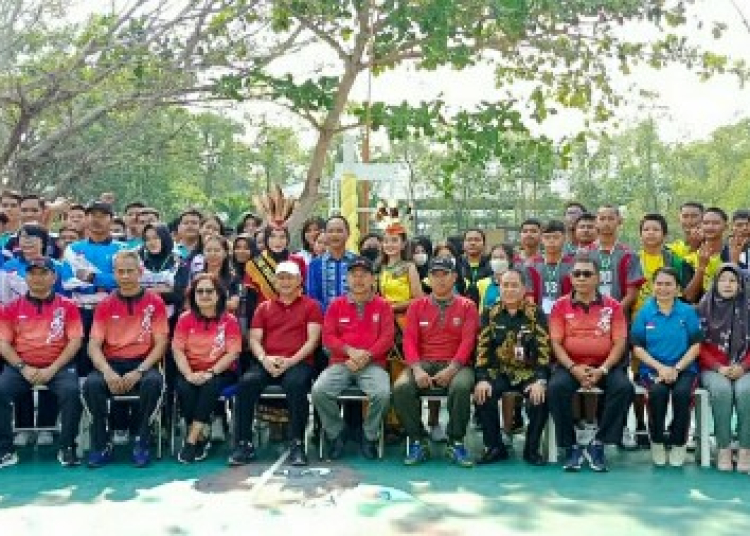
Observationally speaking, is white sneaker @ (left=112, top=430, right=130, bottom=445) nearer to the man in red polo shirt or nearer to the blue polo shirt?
the man in red polo shirt

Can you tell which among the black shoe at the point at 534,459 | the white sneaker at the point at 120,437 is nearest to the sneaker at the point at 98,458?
the white sneaker at the point at 120,437

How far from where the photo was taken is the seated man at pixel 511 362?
5.97 meters

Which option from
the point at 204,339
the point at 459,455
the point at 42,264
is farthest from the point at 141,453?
the point at 459,455

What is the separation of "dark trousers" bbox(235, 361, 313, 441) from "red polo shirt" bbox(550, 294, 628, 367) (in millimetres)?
1689

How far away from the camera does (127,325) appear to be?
6199 mm

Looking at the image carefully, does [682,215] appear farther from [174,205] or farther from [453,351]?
[174,205]

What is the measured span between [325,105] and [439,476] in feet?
21.7

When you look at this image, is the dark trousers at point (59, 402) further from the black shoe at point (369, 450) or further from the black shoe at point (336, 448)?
the black shoe at point (369, 450)

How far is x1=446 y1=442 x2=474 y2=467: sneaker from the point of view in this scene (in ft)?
19.4

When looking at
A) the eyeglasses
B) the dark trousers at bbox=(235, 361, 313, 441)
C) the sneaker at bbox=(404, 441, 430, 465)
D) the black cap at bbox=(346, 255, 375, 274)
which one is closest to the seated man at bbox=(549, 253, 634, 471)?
the sneaker at bbox=(404, 441, 430, 465)

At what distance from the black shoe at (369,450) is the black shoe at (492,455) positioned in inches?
26.8

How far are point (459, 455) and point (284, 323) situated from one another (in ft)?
4.82

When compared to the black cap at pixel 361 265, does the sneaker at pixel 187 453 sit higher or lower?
lower

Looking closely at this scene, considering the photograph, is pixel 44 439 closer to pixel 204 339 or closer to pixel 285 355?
pixel 204 339
